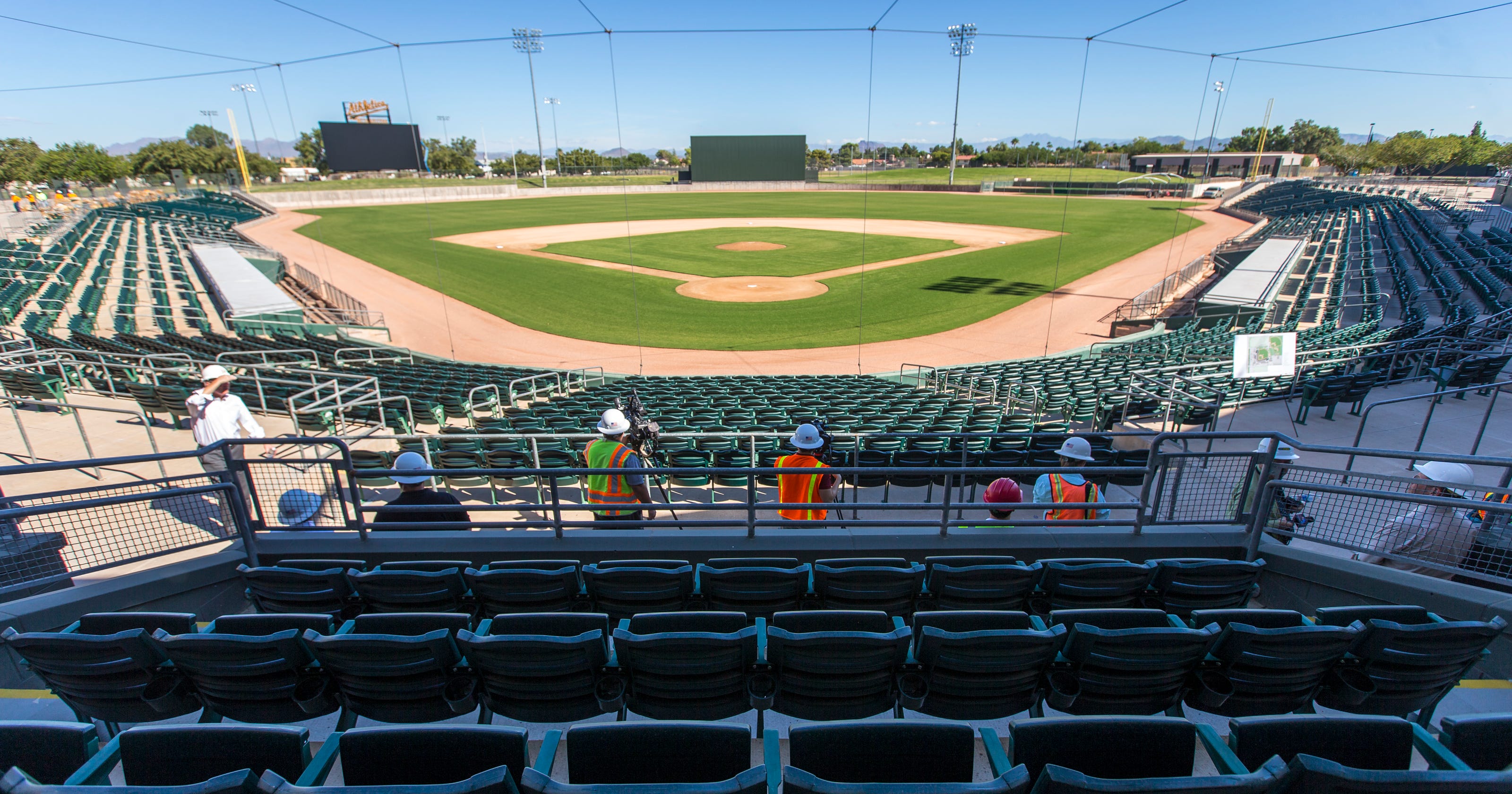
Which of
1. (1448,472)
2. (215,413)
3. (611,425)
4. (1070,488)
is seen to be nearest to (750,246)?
(215,413)

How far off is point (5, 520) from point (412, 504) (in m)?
2.83

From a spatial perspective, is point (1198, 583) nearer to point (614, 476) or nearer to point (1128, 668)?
point (1128, 668)

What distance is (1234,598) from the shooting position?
436 cm

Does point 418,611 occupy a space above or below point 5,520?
below

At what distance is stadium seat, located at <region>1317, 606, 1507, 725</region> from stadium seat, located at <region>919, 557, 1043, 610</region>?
5.10 ft

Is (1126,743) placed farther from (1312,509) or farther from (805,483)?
(1312,509)

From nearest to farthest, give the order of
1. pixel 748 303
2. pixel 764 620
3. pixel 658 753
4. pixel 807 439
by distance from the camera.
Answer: pixel 658 753 → pixel 764 620 → pixel 807 439 → pixel 748 303

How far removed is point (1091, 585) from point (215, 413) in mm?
8688

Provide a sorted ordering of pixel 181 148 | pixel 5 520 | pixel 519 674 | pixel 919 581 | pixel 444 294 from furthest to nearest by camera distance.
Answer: pixel 181 148 → pixel 444 294 → pixel 5 520 → pixel 919 581 → pixel 519 674

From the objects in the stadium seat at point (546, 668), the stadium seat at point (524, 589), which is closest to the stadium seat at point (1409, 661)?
the stadium seat at point (546, 668)

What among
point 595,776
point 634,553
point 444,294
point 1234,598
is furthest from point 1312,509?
point 444,294

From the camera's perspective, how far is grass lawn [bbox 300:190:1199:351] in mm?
22219

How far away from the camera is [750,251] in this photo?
38.1 m

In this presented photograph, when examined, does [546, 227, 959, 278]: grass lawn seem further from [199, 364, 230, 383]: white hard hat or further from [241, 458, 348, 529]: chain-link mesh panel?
[199, 364, 230, 383]: white hard hat
